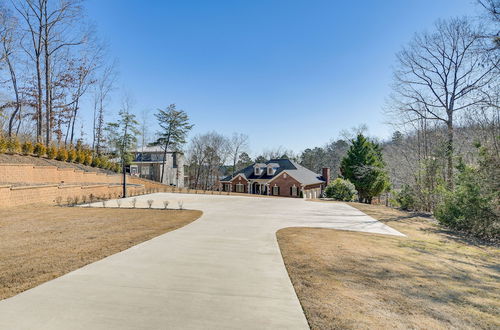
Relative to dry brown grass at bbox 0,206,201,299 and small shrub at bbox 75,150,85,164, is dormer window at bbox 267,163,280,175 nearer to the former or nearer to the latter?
A: small shrub at bbox 75,150,85,164

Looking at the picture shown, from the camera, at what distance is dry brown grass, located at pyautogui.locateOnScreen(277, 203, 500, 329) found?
2.73m

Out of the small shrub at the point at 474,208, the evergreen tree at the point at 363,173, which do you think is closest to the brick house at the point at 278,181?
the evergreen tree at the point at 363,173

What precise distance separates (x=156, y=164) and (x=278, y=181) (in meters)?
16.8

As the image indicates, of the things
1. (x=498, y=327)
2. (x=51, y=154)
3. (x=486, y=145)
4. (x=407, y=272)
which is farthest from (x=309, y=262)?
(x=51, y=154)

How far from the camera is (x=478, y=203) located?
8789mm

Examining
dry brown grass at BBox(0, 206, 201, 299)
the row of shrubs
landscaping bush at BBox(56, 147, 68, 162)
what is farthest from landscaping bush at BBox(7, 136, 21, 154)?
dry brown grass at BBox(0, 206, 201, 299)

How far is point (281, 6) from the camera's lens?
39.4 feet

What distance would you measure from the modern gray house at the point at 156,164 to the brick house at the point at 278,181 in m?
7.31

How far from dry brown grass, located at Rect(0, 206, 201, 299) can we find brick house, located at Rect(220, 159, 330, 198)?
22.1m

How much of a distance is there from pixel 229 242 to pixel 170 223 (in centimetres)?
296

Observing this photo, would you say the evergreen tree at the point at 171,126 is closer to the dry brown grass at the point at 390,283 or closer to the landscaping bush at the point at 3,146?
the landscaping bush at the point at 3,146

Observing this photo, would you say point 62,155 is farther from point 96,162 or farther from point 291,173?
point 291,173

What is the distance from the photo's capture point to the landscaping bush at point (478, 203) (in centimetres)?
854

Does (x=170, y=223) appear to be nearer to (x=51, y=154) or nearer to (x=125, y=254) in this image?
(x=125, y=254)
